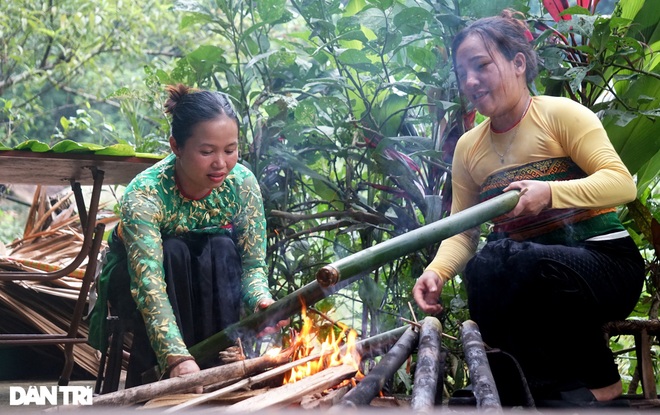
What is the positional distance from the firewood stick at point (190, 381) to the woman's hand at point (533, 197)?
611mm

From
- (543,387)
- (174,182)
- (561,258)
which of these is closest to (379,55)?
(174,182)

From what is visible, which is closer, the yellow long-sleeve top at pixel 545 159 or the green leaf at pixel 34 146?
the yellow long-sleeve top at pixel 545 159

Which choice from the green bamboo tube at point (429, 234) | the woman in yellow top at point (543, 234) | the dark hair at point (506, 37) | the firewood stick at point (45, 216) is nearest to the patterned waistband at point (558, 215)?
the woman in yellow top at point (543, 234)

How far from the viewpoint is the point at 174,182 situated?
77.5 inches

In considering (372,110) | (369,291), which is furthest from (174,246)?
(372,110)

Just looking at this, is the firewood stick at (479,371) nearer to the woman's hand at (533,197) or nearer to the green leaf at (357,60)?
the woman's hand at (533,197)

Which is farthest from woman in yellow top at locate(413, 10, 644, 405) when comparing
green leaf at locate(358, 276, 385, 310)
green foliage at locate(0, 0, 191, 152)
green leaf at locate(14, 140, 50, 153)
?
green foliage at locate(0, 0, 191, 152)

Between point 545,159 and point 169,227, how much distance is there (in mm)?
932

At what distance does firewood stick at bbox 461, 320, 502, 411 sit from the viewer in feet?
4.08

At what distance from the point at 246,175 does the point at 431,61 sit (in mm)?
687

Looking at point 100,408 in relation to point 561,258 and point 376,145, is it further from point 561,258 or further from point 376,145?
point 376,145

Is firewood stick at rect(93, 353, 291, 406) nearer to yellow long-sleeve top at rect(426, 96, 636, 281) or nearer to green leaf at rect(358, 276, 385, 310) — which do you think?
yellow long-sleeve top at rect(426, 96, 636, 281)

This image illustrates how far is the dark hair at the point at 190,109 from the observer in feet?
6.27

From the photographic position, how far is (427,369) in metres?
1.41
